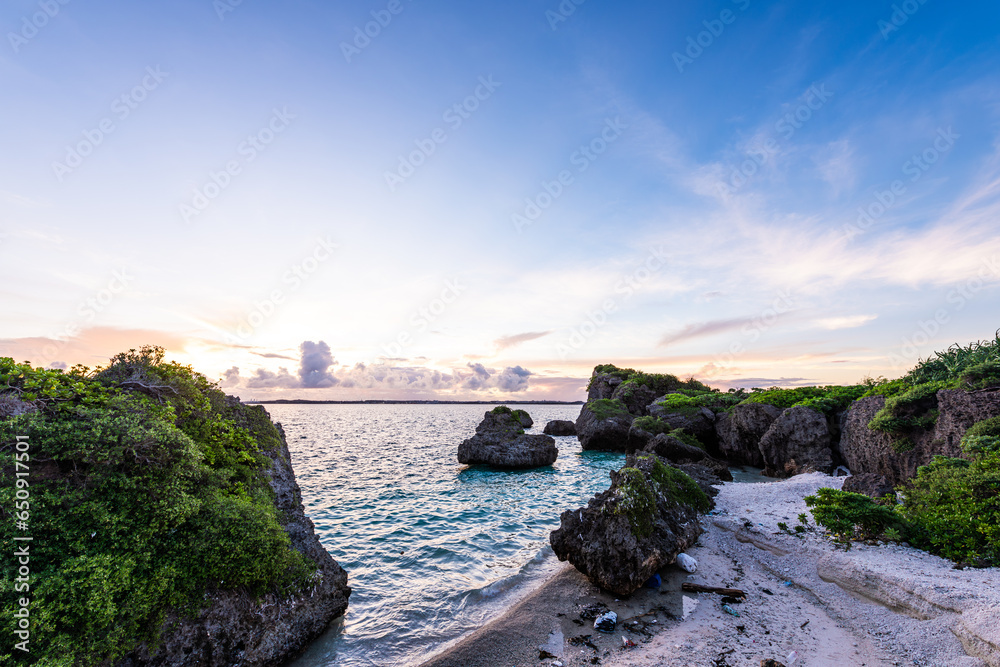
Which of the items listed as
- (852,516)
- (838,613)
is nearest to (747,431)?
(852,516)

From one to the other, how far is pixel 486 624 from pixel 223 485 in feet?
22.9

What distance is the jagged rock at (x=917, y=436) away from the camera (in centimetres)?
1205

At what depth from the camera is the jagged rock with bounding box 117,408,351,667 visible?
5727mm

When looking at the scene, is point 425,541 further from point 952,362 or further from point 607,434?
point 607,434

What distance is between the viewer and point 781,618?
810 centimetres

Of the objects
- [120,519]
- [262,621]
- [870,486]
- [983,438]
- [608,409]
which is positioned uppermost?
[983,438]

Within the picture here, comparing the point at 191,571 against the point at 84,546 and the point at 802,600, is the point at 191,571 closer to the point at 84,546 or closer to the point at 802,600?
the point at 84,546

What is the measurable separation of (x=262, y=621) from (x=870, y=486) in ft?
60.7

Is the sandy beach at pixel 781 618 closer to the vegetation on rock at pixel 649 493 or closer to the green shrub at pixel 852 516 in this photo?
the green shrub at pixel 852 516

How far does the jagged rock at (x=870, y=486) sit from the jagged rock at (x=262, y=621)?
1604 centimetres

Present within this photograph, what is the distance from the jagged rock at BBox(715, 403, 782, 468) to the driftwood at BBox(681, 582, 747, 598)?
19.7 metres

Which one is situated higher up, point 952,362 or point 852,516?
point 952,362

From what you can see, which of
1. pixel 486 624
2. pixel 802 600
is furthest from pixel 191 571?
pixel 802 600

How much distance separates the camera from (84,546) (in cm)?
514
